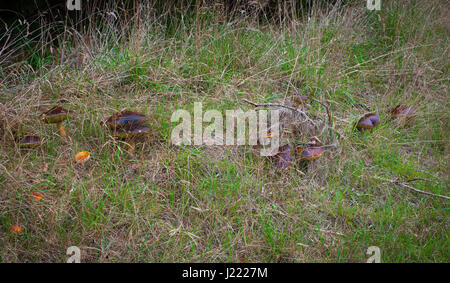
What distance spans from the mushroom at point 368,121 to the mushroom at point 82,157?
241 centimetres

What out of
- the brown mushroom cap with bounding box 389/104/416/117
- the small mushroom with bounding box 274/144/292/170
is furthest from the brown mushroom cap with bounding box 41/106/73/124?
the brown mushroom cap with bounding box 389/104/416/117

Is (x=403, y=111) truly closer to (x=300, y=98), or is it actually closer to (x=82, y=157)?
(x=300, y=98)

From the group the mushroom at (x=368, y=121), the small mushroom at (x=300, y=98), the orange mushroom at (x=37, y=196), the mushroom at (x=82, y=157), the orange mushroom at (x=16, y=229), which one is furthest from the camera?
the small mushroom at (x=300, y=98)

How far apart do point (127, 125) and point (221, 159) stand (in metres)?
0.80

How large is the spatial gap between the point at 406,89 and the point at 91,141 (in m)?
3.40

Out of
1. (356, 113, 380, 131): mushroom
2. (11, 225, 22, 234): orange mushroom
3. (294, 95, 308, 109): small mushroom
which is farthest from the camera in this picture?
(294, 95, 308, 109): small mushroom

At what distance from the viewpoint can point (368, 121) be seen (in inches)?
133

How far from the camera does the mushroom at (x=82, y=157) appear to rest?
2816 millimetres

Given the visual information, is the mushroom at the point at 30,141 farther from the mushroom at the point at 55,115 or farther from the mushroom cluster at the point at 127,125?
the mushroom cluster at the point at 127,125

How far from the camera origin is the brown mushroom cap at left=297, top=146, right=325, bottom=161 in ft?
9.53

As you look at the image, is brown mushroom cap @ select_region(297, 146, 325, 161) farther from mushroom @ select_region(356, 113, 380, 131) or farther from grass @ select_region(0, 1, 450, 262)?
mushroom @ select_region(356, 113, 380, 131)

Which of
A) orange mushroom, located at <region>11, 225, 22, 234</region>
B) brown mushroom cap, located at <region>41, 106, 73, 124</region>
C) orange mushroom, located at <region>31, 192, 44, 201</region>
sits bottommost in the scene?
orange mushroom, located at <region>11, 225, 22, 234</region>

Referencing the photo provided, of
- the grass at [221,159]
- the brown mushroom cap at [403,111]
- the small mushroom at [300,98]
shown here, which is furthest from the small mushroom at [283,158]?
the brown mushroom cap at [403,111]
